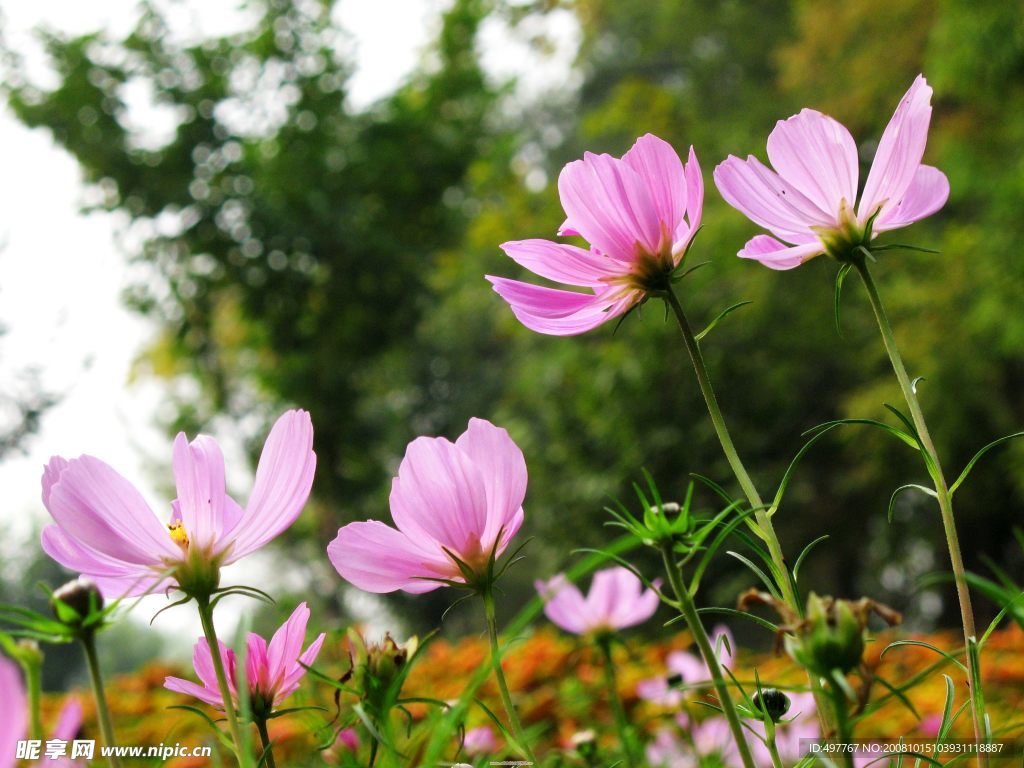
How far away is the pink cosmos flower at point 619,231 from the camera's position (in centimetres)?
42

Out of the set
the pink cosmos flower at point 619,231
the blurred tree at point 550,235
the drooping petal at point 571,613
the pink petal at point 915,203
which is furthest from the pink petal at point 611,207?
the blurred tree at point 550,235

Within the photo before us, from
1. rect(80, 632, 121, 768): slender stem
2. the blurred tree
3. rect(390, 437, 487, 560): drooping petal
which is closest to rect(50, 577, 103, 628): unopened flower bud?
rect(80, 632, 121, 768): slender stem

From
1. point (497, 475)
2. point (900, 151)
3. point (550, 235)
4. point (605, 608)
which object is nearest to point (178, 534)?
point (497, 475)

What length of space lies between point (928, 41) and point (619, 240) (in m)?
4.91

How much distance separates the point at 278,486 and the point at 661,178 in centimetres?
22

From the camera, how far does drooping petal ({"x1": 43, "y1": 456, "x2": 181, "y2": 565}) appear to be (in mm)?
354

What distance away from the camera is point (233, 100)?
6426 millimetres

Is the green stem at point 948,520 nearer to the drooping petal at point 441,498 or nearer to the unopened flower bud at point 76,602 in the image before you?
the drooping petal at point 441,498

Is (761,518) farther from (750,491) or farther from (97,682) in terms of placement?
(97,682)

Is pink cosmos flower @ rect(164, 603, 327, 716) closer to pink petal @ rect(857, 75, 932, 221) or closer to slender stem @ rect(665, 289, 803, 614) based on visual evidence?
slender stem @ rect(665, 289, 803, 614)

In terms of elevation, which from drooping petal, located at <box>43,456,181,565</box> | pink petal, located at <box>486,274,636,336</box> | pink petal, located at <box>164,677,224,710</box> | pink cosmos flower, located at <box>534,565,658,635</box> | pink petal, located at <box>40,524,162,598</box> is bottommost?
pink cosmos flower, located at <box>534,565,658,635</box>

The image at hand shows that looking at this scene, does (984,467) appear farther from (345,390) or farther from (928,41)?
(345,390)

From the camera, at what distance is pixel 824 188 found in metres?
0.43

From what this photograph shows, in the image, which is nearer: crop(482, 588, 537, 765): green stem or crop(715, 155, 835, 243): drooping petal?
crop(482, 588, 537, 765): green stem
